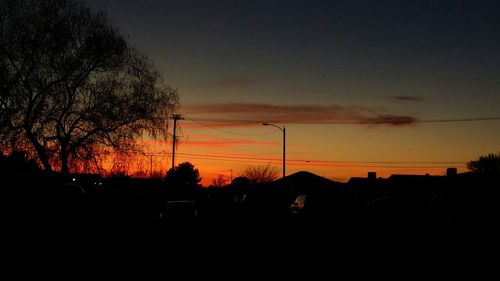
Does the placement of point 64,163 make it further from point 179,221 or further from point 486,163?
point 486,163

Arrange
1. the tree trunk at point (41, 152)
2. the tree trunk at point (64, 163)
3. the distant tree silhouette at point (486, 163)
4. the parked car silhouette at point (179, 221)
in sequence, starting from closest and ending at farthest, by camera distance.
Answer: the parked car silhouette at point (179, 221) → the tree trunk at point (41, 152) → the tree trunk at point (64, 163) → the distant tree silhouette at point (486, 163)

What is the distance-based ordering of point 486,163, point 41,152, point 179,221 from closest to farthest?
1. point 179,221
2. point 41,152
3. point 486,163

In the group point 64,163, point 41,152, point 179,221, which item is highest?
point 41,152

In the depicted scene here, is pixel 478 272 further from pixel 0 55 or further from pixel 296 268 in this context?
pixel 0 55

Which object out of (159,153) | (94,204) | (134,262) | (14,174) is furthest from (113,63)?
(134,262)

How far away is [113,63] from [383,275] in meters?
25.8

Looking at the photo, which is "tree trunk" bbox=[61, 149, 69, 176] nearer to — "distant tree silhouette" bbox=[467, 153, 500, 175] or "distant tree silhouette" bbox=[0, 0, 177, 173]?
"distant tree silhouette" bbox=[0, 0, 177, 173]

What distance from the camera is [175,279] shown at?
1103 cm

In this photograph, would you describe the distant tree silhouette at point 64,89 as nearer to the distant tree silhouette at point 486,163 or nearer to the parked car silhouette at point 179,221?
the parked car silhouette at point 179,221

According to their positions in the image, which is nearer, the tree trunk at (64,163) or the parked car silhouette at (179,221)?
the parked car silhouette at (179,221)

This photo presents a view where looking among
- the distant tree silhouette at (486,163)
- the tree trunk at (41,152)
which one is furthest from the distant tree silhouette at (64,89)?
the distant tree silhouette at (486,163)

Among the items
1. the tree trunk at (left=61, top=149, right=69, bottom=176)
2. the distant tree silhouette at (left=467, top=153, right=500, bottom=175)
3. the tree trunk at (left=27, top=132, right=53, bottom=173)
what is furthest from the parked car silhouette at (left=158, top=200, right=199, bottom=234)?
the distant tree silhouette at (left=467, top=153, right=500, bottom=175)

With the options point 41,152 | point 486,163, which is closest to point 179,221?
point 41,152

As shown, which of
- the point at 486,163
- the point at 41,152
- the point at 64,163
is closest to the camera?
the point at 41,152
